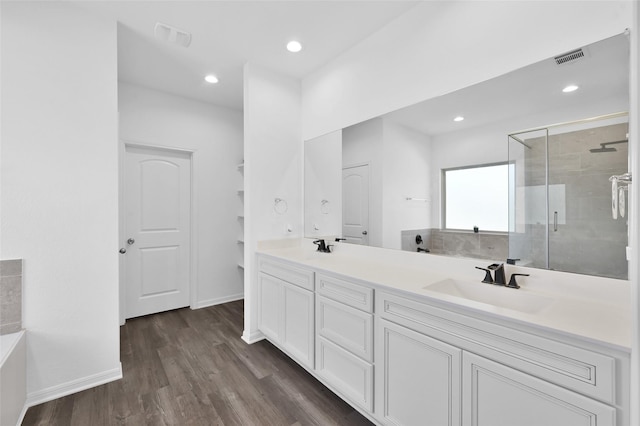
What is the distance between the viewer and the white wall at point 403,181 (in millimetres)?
2068

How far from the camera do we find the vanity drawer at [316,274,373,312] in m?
1.68

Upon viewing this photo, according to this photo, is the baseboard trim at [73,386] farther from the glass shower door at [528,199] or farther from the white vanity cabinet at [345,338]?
the glass shower door at [528,199]

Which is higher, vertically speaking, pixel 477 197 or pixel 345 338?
pixel 477 197

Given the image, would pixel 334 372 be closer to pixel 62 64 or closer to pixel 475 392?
pixel 475 392

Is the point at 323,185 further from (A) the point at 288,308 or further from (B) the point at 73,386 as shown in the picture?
(B) the point at 73,386

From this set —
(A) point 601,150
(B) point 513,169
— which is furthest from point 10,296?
(A) point 601,150

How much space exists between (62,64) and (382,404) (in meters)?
3.06

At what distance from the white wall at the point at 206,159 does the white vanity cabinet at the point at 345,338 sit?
231 cm

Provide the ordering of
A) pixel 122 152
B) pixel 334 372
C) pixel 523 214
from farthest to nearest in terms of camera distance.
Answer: pixel 122 152 < pixel 334 372 < pixel 523 214

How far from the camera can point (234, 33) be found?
7.78 ft

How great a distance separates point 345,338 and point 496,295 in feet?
3.01

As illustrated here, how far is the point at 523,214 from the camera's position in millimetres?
1614

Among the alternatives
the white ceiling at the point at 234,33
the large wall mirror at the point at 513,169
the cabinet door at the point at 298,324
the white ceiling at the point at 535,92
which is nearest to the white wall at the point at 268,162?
the white ceiling at the point at 234,33

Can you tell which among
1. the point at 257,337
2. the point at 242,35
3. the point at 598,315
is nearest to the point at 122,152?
the point at 242,35
